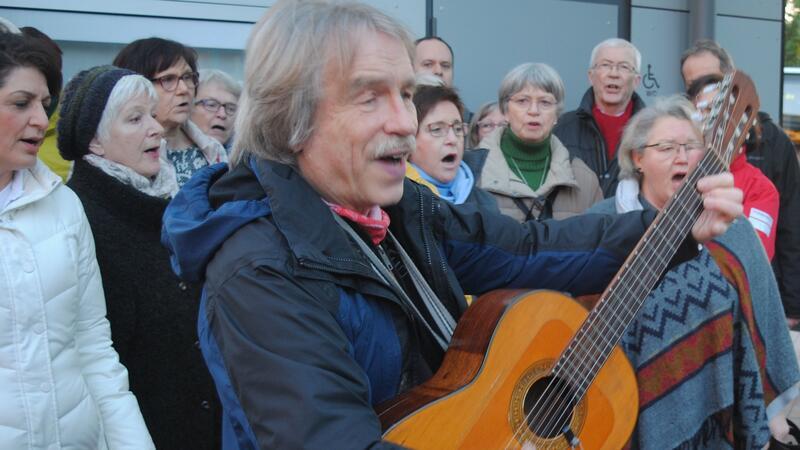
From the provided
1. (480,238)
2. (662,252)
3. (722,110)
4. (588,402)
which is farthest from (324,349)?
(722,110)

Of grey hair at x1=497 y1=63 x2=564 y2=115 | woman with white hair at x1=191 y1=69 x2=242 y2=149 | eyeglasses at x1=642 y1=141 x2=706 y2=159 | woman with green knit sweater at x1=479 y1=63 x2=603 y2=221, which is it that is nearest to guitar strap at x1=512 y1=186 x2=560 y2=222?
woman with green knit sweater at x1=479 y1=63 x2=603 y2=221

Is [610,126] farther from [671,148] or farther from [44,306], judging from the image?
[44,306]

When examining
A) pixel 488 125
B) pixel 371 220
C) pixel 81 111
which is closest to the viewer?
pixel 371 220

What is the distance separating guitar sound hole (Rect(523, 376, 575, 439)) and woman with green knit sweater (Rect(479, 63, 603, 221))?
2024 mm

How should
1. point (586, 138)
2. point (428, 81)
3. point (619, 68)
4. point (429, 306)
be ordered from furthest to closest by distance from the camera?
1. point (619, 68)
2. point (586, 138)
3. point (428, 81)
4. point (429, 306)

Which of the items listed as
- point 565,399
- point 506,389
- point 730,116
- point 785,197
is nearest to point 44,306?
point 506,389

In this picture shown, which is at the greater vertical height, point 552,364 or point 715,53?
point 715,53

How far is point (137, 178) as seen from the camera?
9.82 feet

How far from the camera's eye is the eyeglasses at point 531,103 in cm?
438

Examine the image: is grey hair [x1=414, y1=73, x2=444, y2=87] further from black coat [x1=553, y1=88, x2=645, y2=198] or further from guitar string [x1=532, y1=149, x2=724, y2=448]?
guitar string [x1=532, y1=149, x2=724, y2=448]

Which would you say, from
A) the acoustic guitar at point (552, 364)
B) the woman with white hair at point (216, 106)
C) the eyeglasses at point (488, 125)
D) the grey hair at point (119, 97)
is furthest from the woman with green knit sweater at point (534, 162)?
the acoustic guitar at point (552, 364)

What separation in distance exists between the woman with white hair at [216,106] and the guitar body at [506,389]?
264 cm

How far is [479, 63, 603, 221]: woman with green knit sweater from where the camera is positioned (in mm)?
4090

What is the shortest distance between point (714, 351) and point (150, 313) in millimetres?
1818
